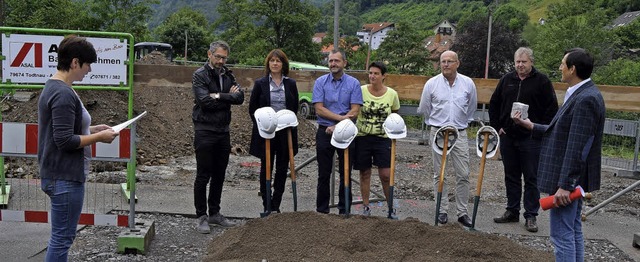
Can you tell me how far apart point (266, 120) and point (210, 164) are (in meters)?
0.74

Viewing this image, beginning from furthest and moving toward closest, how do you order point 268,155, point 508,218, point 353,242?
point 508,218 < point 268,155 < point 353,242

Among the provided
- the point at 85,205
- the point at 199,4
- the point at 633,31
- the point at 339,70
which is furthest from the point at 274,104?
the point at 199,4

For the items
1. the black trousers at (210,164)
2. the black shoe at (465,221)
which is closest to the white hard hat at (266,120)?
the black trousers at (210,164)

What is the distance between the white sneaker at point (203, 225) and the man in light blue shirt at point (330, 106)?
1191 millimetres

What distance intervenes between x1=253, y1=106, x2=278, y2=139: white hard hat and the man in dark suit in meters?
2.58

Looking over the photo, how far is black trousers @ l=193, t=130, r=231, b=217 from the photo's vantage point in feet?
19.7

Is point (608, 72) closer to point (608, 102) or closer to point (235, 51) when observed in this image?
point (235, 51)

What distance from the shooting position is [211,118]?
19.7 feet

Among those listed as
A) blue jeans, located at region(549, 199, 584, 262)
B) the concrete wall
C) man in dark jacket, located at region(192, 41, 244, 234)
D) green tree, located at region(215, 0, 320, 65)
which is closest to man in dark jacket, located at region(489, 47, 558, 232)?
the concrete wall

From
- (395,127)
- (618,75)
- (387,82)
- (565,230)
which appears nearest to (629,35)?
(618,75)

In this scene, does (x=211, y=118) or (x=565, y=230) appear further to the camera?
(x=211, y=118)

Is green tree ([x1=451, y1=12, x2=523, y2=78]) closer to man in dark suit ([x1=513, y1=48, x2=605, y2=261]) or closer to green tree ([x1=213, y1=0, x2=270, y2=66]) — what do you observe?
green tree ([x1=213, y1=0, x2=270, y2=66])

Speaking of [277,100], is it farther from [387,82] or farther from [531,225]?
[531,225]

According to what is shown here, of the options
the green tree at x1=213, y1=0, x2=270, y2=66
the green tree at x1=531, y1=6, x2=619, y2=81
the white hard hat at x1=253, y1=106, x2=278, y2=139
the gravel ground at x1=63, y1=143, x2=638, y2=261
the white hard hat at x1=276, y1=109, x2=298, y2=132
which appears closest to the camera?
the gravel ground at x1=63, y1=143, x2=638, y2=261
